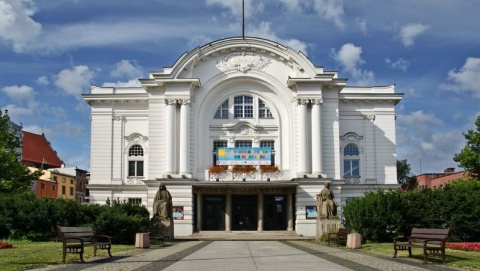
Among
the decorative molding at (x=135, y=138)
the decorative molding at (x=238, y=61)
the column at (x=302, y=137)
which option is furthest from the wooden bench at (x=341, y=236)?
the decorative molding at (x=135, y=138)

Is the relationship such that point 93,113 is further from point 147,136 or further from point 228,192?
point 228,192

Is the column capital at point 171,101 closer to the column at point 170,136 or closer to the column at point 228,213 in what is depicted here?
the column at point 170,136

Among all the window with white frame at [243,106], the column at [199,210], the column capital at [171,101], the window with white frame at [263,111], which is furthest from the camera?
the window with white frame at [243,106]

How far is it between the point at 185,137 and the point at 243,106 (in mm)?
5815

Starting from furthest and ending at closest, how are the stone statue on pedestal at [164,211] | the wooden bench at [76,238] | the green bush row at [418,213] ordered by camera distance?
1. the stone statue on pedestal at [164,211]
2. the green bush row at [418,213]
3. the wooden bench at [76,238]

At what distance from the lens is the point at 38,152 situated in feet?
319

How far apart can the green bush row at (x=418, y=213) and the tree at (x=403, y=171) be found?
193 ft

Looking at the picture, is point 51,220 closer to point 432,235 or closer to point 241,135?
point 432,235

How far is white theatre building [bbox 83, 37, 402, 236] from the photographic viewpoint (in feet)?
159

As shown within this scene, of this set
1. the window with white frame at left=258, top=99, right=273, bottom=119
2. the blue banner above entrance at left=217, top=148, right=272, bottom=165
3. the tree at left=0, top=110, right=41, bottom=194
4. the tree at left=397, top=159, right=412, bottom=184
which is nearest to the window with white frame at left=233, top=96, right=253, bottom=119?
the window with white frame at left=258, top=99, right=273, bottom=119

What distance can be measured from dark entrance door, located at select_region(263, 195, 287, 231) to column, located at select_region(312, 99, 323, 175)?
3.57 metres

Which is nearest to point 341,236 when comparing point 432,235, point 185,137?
point 432,235

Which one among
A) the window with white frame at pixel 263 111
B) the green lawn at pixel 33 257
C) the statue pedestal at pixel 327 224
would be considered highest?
the window with white frame at pixel 263 111

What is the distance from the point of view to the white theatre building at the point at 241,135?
48.5m
